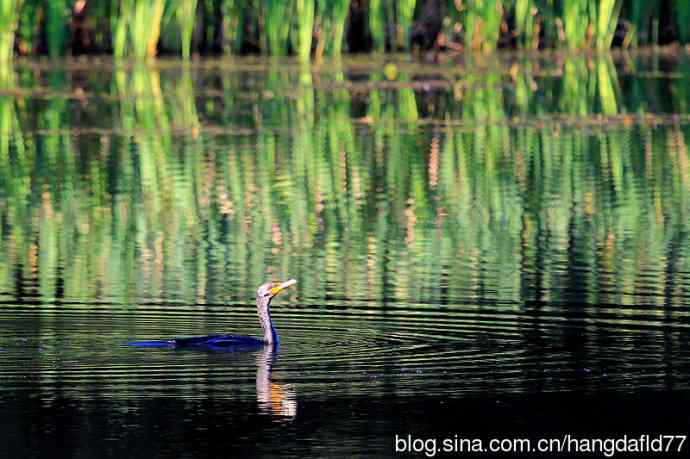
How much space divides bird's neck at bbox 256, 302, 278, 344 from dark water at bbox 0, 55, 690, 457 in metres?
0.09

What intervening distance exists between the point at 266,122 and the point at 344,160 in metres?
3.91

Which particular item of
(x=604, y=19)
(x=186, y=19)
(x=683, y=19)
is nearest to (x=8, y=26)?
(x=186, y=19)

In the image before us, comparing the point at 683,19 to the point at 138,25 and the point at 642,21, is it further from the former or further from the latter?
the point at 138,25

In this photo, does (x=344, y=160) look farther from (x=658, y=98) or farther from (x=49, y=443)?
(x=49, y=443)

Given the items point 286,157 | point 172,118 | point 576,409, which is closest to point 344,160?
point 286,157

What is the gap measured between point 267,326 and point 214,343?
0.28 metres

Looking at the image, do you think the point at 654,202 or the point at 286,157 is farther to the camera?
the point at 286,157

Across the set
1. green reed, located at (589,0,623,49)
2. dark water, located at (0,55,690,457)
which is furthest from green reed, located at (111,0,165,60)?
green reed, located at (589,0,623,49)

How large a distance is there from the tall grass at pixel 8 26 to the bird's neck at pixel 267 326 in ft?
57.2

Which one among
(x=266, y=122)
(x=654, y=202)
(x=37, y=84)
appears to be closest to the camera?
(x=654, y=202)

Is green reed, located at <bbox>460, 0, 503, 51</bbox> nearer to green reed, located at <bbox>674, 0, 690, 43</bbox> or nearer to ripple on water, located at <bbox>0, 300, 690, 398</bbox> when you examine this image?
green reed, located at <bbox>674, 0, 690, 43</bbox>

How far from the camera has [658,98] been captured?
2445 cm

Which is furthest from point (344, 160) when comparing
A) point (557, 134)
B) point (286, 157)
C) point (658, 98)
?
point (658, 98)

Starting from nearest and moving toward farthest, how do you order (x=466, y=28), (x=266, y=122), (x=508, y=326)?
(x=508, y=326)
(x=266, y=122)
(x=466, y=28)
